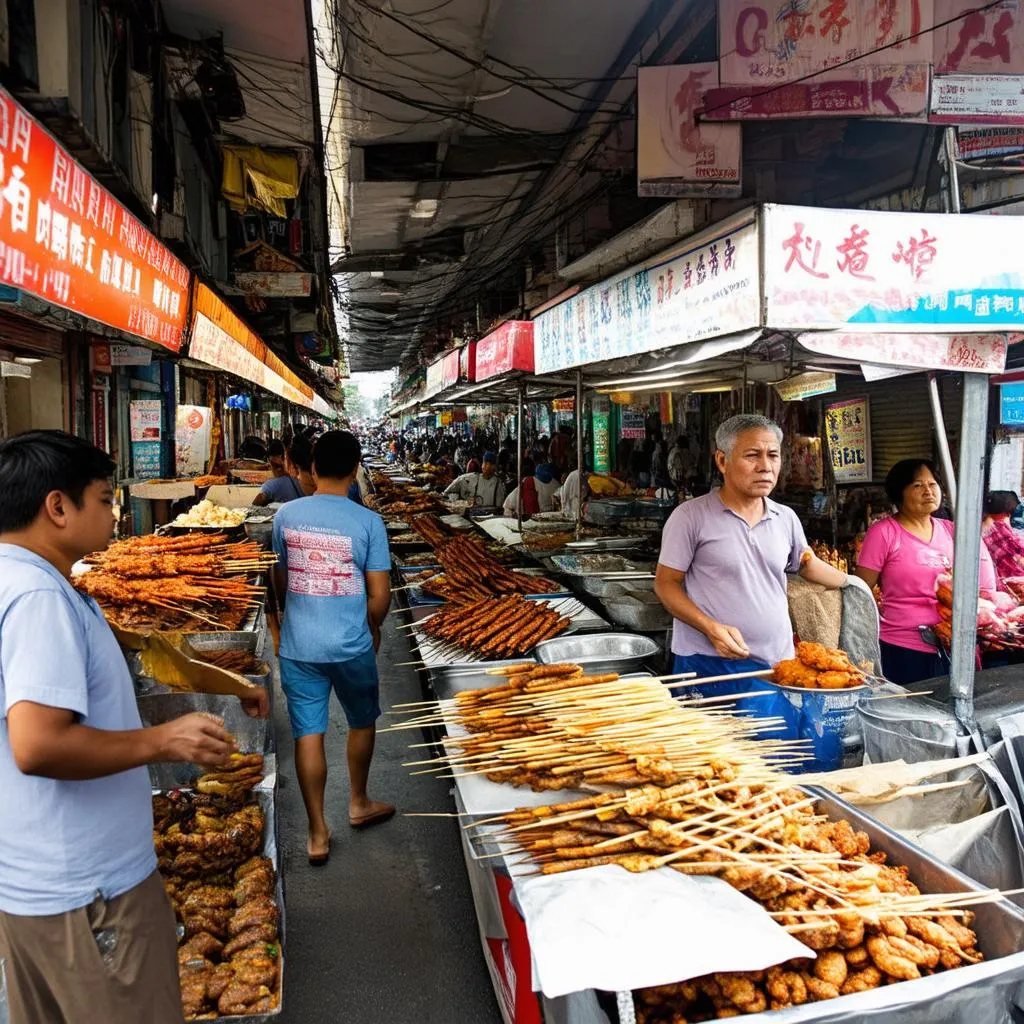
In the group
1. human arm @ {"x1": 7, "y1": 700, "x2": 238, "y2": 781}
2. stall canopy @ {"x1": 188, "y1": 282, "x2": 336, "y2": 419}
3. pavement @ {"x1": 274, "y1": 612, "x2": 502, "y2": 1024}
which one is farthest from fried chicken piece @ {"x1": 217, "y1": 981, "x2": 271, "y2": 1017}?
stall canopy @ {"x1": 188, "y1": 282, "x2": 336, "y2": 419}

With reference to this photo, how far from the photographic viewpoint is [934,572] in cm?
458

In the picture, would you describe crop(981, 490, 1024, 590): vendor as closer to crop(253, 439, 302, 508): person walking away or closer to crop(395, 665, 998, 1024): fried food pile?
crop(395, 665, 998, 1024): fried food pile

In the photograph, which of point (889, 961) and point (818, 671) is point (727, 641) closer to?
point (818, 671)

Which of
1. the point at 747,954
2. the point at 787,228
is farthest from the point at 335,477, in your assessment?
the point at 747,954

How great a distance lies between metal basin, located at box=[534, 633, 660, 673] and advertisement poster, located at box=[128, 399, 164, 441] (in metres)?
6.69

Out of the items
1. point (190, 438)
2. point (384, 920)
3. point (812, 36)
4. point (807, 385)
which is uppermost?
point (812, 36)

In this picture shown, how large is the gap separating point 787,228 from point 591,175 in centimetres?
571

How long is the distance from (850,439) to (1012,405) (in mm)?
2031

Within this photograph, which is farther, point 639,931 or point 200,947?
point 200,947

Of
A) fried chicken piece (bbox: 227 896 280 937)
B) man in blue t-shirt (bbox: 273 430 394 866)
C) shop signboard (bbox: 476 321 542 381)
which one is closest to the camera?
fried chicken piece (bbox: 227 896 280 937)

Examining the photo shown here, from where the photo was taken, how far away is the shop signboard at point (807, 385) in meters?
6.05

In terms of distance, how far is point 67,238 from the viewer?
317 cm

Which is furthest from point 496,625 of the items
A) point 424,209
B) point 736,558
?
point 424,209

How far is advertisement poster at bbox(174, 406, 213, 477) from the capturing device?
35.0ft
